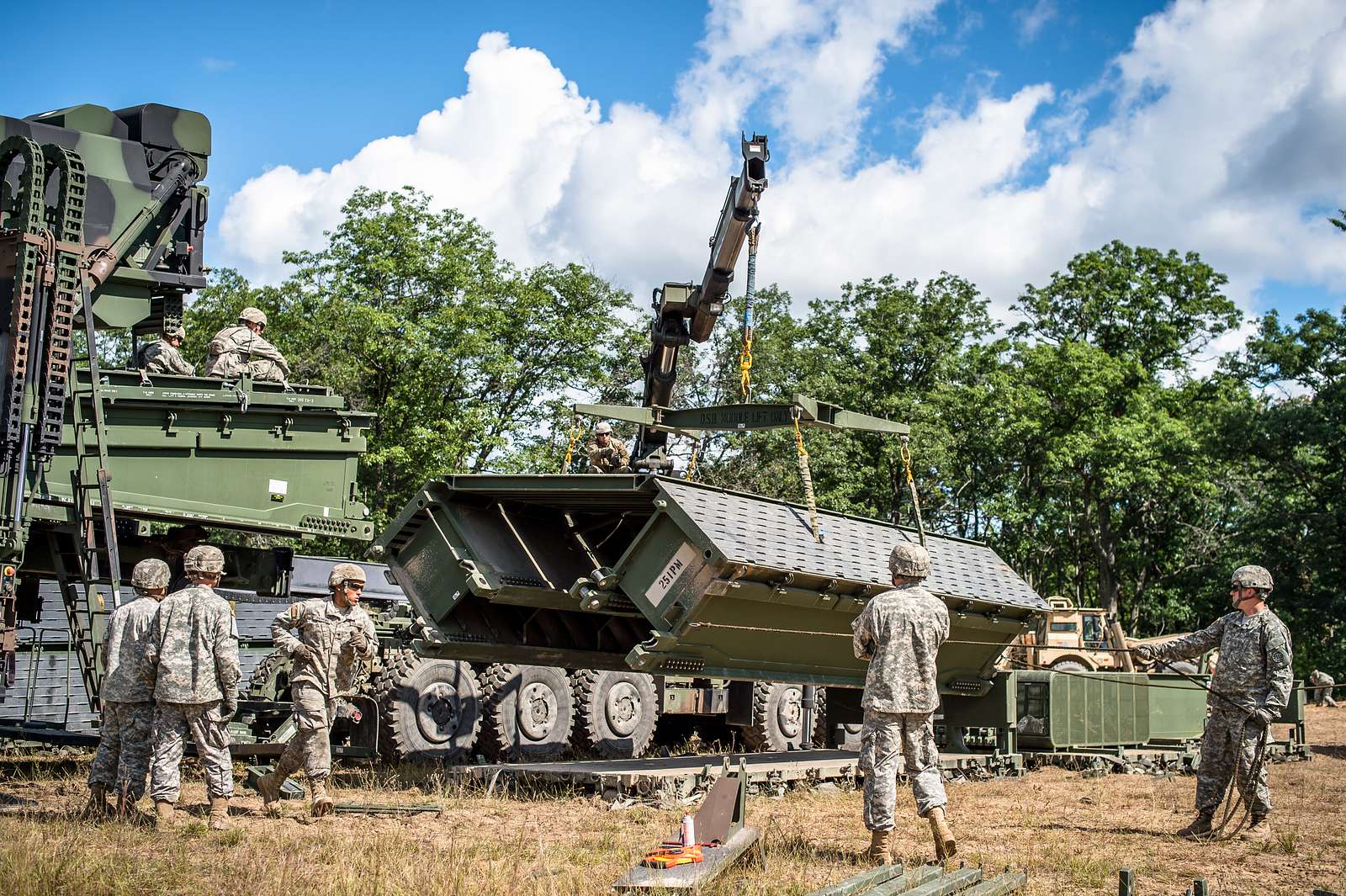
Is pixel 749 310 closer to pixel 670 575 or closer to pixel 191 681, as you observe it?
pixel 670 575

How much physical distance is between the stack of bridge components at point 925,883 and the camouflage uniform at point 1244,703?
2.58 m

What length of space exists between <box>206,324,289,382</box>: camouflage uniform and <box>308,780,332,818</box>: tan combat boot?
4.21m

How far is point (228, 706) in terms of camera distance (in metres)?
Answer: 7.79

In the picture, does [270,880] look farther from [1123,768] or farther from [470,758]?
[1123,768]

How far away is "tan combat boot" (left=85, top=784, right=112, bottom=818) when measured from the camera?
7.67m

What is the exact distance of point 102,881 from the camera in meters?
5.66

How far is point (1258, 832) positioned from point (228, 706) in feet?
20.7

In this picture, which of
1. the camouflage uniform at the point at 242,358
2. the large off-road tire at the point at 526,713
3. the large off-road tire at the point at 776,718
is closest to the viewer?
the camouflage uniform at the point at 242,358

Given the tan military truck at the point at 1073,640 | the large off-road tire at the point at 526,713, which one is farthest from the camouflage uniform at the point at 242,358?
the tan military truck at the point at 1073,640

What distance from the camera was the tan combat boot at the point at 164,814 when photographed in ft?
24.6

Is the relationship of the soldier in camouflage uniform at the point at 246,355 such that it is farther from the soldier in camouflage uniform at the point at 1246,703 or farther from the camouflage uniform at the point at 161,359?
the soldier in camouflage uniform at the point at 1246,703

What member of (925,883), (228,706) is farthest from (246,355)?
(925,883)

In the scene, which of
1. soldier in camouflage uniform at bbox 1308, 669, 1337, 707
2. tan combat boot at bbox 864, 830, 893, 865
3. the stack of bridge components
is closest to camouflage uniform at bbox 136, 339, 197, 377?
tan combat boot at bbox 864, 830, 893, 865

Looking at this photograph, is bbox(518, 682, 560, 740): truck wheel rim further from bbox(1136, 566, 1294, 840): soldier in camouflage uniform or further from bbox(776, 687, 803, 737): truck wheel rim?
bbox(1136, 566, 1294, 840): soldier in camouflage uniform
